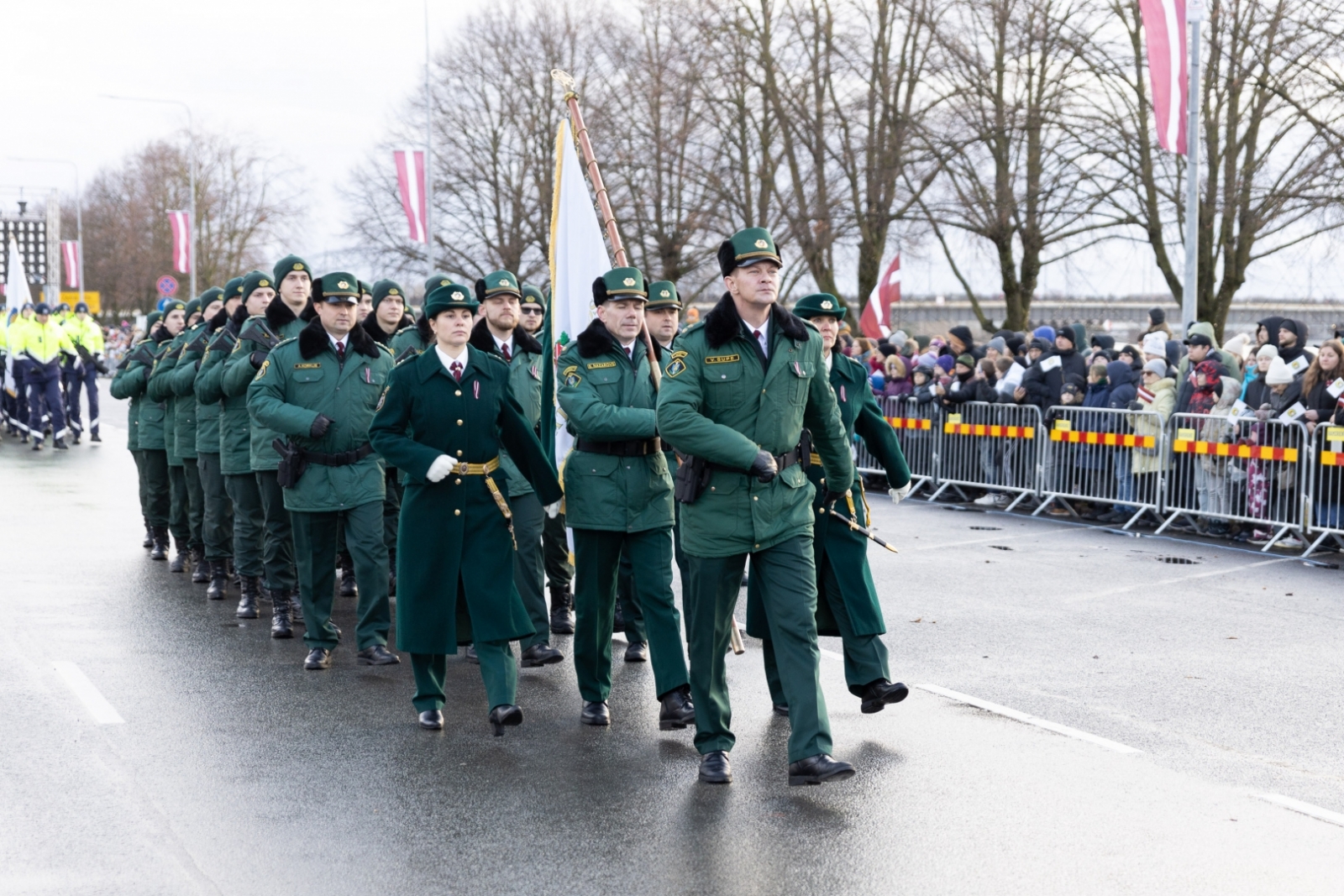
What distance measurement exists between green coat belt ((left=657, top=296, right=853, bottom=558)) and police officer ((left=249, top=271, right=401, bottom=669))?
2.79m

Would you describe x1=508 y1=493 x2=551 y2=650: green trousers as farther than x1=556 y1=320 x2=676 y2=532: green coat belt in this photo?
Yes

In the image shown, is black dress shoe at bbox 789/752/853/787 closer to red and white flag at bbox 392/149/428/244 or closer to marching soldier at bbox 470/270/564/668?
marching soldier at bbox 470/270/564/668

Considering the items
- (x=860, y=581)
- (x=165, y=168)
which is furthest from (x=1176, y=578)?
(x=165, y=168)

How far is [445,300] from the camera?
273 inches

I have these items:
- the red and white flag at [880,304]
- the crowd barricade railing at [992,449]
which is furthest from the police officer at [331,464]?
the red and white flag at [880,304]

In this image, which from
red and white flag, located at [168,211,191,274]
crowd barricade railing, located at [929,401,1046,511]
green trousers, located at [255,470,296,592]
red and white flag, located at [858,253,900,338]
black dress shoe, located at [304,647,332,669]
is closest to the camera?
black dress shoe, located at [304,647,332,669]

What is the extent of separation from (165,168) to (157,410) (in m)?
72.2

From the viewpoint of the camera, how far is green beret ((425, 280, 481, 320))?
6.94 meters

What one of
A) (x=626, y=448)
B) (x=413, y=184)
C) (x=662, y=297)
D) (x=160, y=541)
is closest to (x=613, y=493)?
(x=626, y=448)

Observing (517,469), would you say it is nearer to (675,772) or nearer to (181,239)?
(675,772)

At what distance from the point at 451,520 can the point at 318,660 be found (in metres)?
1.79

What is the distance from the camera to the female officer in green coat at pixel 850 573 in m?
7.07

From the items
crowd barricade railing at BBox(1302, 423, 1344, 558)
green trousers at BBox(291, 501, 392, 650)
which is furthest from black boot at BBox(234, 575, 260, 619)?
crowd barricade railing at BBox(1302, 423, 1344, 558)

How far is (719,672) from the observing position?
6.21 m
